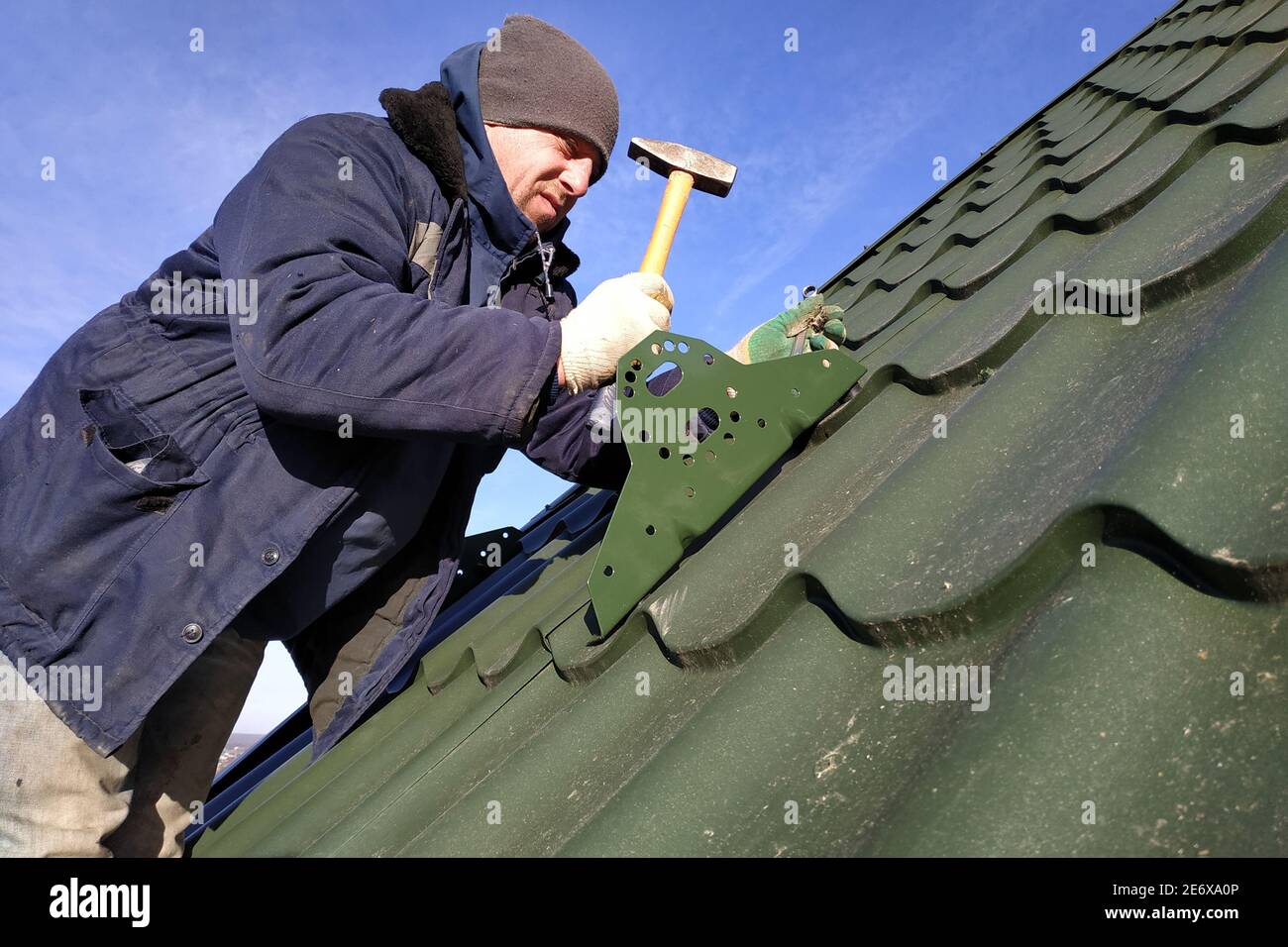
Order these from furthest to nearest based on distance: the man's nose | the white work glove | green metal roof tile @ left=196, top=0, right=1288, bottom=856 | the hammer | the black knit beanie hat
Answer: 1. the hammer
2. the man's nose
3. the black knit beanie hat
4. the white work glove
5. green metal roof tile @ left=196, top=0, right=1288, bottom=856

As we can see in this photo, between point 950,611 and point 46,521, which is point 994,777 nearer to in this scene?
point 950,611

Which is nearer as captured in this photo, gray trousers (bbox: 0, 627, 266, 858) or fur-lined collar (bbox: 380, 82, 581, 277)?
gray trousers (bbox: 0, 627, 266, 858)

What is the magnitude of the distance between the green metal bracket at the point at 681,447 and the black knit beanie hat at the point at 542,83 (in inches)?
34.7

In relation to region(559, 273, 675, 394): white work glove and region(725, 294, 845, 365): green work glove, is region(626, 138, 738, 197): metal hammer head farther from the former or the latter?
region(559, 273, 675, 394): white work glove

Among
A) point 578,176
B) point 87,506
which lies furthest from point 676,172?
point 87,506

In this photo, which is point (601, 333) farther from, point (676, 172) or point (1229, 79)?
point (1229, 79)

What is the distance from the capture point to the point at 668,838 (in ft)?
3.30

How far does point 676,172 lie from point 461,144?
26.0 inches

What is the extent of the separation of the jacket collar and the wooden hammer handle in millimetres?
319

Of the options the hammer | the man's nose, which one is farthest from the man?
the hammer

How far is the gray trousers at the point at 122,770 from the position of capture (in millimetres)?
1623

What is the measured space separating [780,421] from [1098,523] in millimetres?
910

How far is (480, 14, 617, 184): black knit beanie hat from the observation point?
219 centimetres

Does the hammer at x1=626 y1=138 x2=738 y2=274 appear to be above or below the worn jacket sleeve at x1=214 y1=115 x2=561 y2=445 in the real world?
above
